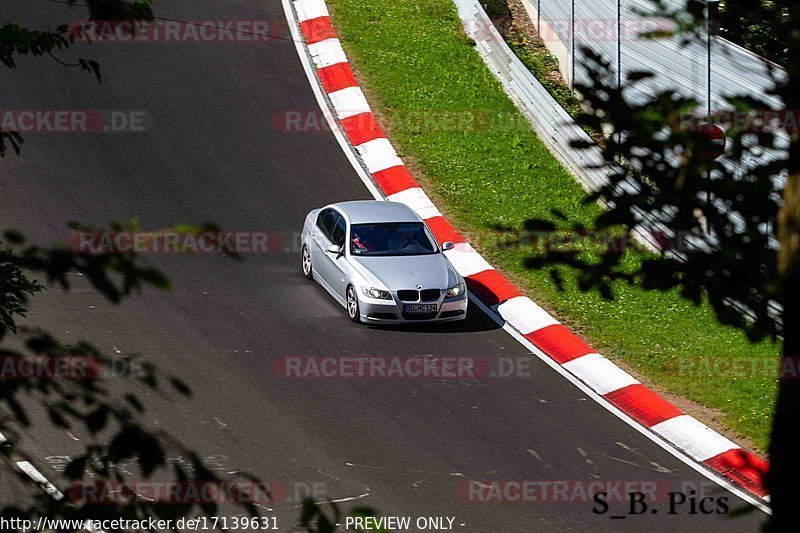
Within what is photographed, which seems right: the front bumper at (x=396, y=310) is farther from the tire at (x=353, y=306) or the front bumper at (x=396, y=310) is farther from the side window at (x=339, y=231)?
the side window at (x=339, y=231)

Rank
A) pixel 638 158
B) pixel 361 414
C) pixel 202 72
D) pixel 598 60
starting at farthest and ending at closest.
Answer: pixel 202 72 < pixel 361 414 < pixel 598 60 < pixel 638 158

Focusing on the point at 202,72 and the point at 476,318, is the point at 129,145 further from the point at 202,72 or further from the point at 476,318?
the point at 476,318

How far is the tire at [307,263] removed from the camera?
51.9ft

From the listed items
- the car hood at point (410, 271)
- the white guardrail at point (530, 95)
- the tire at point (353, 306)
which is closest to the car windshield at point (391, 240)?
the car hood at point (410, 271)

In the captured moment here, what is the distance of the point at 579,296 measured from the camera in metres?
15.4

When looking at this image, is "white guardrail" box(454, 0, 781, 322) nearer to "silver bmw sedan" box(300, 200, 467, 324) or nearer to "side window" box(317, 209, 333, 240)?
"silver bmw sedan" box(300, 200, 467, 324)

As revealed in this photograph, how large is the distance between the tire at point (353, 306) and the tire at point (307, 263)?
4.42 feet

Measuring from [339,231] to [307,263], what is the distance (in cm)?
88

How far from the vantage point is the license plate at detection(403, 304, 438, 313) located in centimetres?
1429

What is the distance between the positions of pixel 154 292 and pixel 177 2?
10.5 meters

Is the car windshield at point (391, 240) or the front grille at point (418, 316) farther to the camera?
the car windshield at point (391, 240)

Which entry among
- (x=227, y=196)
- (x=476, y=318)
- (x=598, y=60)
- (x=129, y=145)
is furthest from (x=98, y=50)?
(x=598, y=60)

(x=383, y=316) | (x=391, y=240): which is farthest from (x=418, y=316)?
(x=391, y=240)

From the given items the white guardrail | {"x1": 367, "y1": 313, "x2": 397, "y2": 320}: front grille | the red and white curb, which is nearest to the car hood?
{"x1": 367, "y1": 313, "x2": 397, "y2": 320}: front grille
